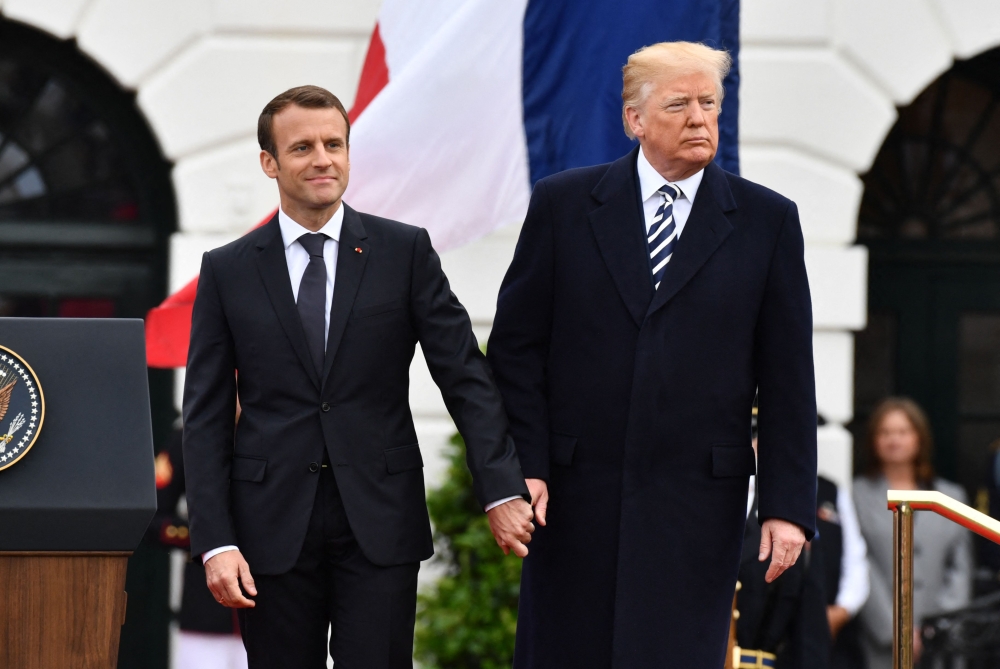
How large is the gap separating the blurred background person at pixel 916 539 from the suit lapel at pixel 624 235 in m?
3.23

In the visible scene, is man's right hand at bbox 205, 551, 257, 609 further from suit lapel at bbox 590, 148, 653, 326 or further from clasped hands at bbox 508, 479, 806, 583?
suit lapel at bbox 590, 148, 653, 326

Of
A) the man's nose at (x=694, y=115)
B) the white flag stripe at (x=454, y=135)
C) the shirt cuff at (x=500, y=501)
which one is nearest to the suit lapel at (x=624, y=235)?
the man's nose at (x=694, y=115)

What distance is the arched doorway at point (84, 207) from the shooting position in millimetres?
6992

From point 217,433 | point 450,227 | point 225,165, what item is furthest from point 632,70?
point 225,165

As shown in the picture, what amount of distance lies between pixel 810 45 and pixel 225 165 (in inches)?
115

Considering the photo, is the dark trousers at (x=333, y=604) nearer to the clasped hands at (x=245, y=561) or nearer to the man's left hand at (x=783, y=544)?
the clasped hands at (x=245, y=561)

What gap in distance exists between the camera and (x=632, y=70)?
11.1 feet

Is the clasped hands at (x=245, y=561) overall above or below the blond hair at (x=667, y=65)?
below

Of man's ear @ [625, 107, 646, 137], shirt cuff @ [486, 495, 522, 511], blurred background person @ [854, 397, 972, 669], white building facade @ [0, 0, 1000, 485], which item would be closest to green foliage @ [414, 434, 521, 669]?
white building facade @ [0, 0, 1000, 485]

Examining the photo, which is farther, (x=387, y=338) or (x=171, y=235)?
(x=171, y=235)

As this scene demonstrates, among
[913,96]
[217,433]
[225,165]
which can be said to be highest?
[913,96]

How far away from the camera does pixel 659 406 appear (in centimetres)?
332

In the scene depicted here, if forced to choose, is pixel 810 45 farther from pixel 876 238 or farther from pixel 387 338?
pixel 387 338

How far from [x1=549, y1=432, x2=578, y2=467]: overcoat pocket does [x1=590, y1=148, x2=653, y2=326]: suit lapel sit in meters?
0.33
